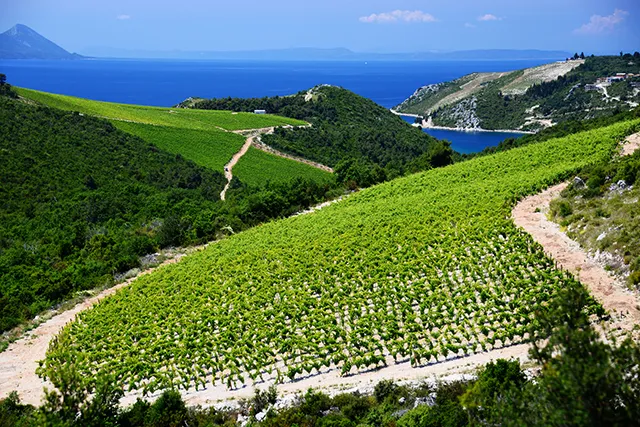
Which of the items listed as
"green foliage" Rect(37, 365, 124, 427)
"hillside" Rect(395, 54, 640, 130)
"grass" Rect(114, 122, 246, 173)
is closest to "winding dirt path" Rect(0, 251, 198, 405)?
"green foliage" Rect(37, 365, 124, 427)

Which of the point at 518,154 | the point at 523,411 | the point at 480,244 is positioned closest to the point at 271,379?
the point at 523,411

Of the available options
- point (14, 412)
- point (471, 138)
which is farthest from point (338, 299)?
point (471, 138)

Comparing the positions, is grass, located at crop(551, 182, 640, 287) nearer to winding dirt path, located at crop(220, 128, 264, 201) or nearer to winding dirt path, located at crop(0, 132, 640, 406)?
winding dirt path, located at crop(0, 132, 640, 406)

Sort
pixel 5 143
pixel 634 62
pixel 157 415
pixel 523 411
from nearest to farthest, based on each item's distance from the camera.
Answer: pixel 523 411 → pixel 157 415 → pixel 5 143 → pixel 634 62

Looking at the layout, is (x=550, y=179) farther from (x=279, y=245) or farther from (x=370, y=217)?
(x=279, y=245)

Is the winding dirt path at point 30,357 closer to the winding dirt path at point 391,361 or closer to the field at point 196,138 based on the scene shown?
the winding dirt path at point 391,361

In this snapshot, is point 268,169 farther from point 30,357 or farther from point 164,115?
point 30,357

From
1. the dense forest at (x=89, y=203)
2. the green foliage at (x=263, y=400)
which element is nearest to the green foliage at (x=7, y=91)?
the dense forest at (x=89, y=203)
